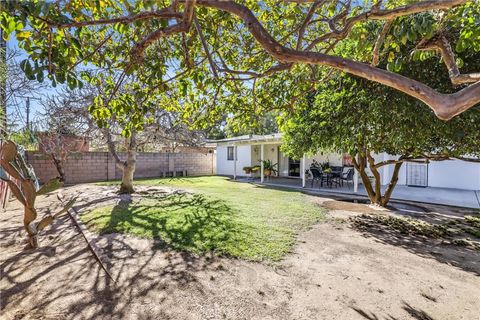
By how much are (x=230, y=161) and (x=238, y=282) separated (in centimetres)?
1808

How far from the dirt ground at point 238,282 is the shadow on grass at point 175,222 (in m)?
0.46

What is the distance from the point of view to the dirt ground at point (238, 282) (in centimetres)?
305

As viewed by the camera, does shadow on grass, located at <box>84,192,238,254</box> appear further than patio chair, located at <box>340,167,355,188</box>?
No

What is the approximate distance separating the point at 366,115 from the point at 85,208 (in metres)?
8.19

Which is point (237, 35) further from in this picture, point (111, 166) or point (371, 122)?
point (111, 166)

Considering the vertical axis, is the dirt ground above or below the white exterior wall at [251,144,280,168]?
below

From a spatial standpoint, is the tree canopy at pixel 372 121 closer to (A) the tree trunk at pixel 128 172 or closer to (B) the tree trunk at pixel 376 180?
(B) the tree trunk at pixel 376 180

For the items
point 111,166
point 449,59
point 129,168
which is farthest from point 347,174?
point 111,166

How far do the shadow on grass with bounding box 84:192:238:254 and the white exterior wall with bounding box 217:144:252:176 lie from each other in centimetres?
1106

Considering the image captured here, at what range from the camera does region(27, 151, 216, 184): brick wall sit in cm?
1421

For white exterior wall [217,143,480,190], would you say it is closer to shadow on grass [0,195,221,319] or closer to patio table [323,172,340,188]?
patio table [323,172,340,188]

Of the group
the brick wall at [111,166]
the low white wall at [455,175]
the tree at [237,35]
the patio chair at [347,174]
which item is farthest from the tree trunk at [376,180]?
the brick wall at [111,166]

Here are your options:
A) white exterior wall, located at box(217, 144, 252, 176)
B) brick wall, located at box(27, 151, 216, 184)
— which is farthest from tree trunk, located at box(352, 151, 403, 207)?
brick wall, located at box(27, 151, 216, 184)

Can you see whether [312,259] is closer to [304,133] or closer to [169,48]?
[304,133]
